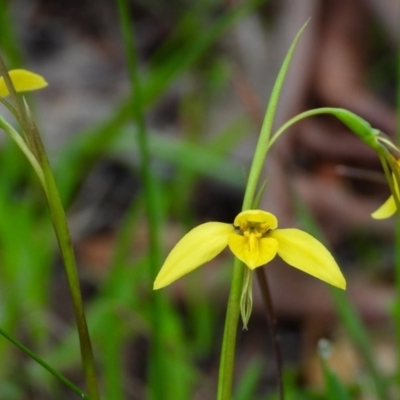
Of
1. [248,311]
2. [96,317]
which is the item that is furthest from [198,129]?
[248,311]

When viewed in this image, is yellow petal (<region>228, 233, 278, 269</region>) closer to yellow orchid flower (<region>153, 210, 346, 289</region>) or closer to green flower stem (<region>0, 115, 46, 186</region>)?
yellow orchid flower (<region>153, 210, 346, 289</region>)

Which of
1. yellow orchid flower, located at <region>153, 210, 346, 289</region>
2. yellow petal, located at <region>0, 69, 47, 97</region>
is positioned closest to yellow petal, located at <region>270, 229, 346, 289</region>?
yellow orchid flower, located at <region>153, 210, 346, 289</region>

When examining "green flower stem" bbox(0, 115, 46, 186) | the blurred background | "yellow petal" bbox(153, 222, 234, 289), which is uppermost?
the blurred background

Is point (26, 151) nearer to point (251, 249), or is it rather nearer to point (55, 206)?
point (55, 206)

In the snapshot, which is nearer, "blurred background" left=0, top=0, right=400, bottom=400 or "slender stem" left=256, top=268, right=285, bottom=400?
"slender stem" left=256, top=268, right=285, bottom=400

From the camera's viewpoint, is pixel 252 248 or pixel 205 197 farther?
pixel 205 197

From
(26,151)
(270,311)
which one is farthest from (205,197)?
(26,151)

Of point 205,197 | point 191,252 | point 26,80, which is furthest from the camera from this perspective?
point 205,197

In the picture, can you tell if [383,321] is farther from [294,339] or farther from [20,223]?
[20,223]

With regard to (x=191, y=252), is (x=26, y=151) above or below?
above
